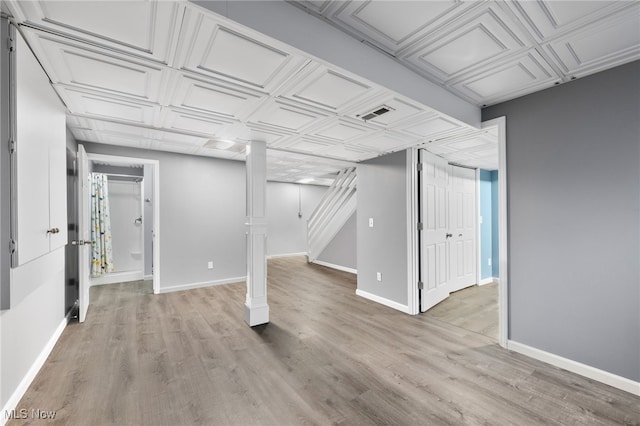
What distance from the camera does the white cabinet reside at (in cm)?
139

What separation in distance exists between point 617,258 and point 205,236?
504cm

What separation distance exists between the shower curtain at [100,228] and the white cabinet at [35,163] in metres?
3.28

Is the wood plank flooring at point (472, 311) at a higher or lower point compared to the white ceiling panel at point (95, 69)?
lower

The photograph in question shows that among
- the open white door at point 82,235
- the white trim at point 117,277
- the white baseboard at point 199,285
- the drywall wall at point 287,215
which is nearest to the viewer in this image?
the open white door at point 82,235

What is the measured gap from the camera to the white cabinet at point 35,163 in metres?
1.39

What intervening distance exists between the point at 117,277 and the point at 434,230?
18.6 ft

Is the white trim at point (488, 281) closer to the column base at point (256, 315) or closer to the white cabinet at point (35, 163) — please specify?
the column base at point (256, 315)

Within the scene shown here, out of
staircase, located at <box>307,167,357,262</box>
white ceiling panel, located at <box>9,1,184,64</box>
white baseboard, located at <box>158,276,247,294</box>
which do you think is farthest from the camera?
staircase, located at <box>307,167,357,262</box>

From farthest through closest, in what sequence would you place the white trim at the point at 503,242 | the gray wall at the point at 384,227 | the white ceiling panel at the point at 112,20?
the gray wall at the point at 384,227 < the white trim at the point at 503,242 < the white ceiling panel at the point at 112,20

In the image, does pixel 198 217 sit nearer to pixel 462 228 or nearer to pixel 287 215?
pixel 287 215

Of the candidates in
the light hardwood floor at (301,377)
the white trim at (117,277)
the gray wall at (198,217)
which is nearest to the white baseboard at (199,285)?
the gray wall at (198,217)

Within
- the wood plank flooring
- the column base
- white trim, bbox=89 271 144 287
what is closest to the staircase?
the wood plank flooring

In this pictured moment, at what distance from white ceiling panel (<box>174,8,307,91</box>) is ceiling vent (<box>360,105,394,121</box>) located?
0.88 m

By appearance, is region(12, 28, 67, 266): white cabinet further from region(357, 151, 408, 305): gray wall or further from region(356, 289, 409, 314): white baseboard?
region(356, 289, 409, 314): white baseboard
